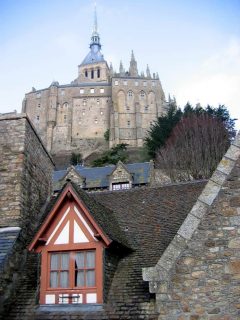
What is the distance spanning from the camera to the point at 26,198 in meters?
10.3

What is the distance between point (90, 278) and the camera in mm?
8016

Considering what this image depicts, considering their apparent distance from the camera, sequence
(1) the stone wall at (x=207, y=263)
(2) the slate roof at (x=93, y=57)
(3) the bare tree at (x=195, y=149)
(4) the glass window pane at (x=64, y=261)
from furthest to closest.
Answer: (2) the slate roof at (x=93, y=57) < (3) the bare tree at (x=195, y=149) < (4) the glass window pane at (x=64, y=261) < (1) the stone wall at (x=207, y=263)

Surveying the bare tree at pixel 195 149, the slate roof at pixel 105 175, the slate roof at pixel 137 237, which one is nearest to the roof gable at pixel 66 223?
the slate roof at pixel 137 237

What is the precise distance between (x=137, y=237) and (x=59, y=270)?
197cm

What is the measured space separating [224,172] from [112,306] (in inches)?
127

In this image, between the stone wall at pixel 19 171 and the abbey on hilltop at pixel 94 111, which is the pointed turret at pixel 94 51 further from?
the stone wall at pixel 19 171

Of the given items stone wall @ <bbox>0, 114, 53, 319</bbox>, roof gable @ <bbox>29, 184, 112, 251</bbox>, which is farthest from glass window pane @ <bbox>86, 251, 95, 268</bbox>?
stone wall @ <bbox>0, 114, 53, 319</bbox>

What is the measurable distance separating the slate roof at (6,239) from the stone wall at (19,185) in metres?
0.08

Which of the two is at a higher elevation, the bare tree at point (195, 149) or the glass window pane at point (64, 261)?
the bare tree at point (195, 149)

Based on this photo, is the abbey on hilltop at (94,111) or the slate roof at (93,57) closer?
the abbey on hilltop at (94,111)

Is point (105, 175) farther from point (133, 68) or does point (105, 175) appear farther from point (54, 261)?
point (133, 68)

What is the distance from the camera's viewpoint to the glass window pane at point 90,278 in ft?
26.2

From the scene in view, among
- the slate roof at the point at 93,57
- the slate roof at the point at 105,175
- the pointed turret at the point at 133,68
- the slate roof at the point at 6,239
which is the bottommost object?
the slate roof at the point at 6,239

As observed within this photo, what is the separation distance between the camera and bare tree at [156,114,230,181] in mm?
35562
